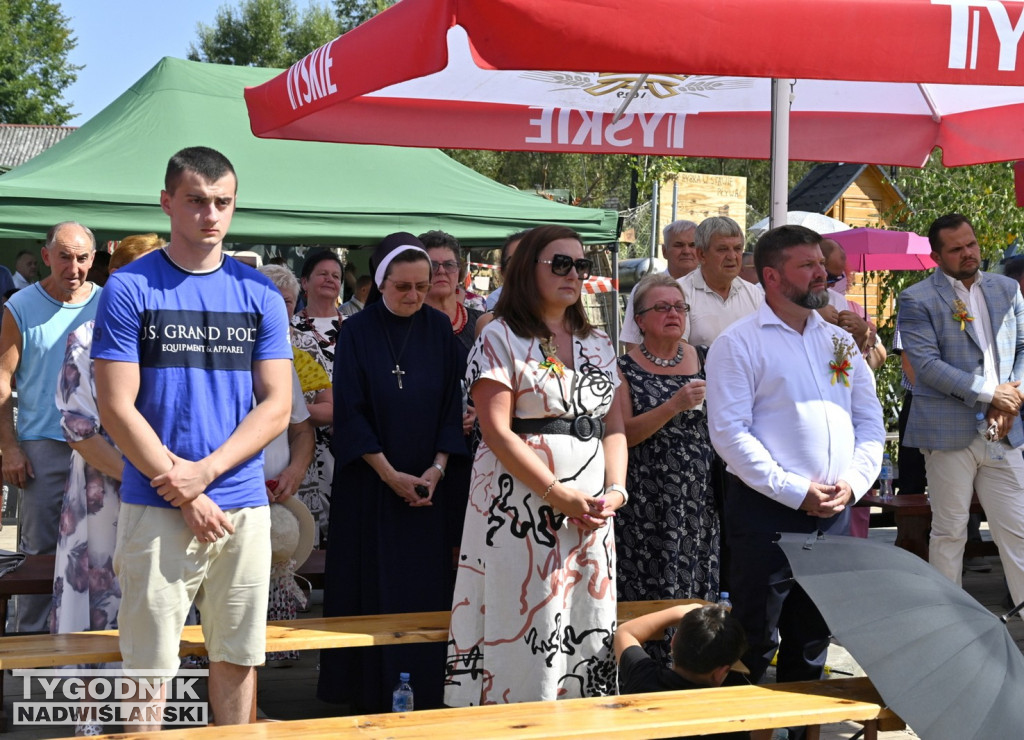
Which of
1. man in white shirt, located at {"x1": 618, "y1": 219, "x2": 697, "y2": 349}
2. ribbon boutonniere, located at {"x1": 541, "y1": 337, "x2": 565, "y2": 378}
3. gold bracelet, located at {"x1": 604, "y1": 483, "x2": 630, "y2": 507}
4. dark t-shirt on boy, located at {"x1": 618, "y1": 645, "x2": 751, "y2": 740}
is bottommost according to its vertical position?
dark t-shirt on boy, located at {"x1": 618, "y1": 645, "x2": 751, "y2": 740}

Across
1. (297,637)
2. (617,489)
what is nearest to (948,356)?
(617,489)

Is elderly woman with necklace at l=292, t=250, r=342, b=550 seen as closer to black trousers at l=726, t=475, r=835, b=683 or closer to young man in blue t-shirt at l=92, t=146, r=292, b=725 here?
young man in blue t-shirt at l=92, t=146, r=292, b=725

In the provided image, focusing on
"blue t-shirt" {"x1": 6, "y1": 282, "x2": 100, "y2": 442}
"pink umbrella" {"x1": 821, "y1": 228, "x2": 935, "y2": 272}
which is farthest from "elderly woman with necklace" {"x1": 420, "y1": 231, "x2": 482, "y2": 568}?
"pink umbrella" {"x1": 821, "y1": 228, "x2": 935, "y2": 272}

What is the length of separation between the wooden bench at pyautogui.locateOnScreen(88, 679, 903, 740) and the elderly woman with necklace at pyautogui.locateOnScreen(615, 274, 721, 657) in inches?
51.9

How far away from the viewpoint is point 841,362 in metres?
4.13

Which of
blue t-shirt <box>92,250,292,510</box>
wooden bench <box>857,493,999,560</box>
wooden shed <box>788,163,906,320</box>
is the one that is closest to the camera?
blue t-shirt <box>92,250,292,510</box>

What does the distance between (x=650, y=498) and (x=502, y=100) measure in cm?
242

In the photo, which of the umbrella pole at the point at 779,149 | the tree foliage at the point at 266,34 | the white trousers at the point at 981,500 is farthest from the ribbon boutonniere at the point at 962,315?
the tree foliage at the point at 266,34

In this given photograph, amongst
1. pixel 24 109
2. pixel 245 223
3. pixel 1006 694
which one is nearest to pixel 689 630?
pixel 1006 694

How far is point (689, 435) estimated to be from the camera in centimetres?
482

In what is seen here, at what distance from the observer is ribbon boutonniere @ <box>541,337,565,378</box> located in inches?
148

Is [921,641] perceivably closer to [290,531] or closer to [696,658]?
[696,658]

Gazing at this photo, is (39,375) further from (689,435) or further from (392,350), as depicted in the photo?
→ (689,435)

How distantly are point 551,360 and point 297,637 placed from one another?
1.24 metres
